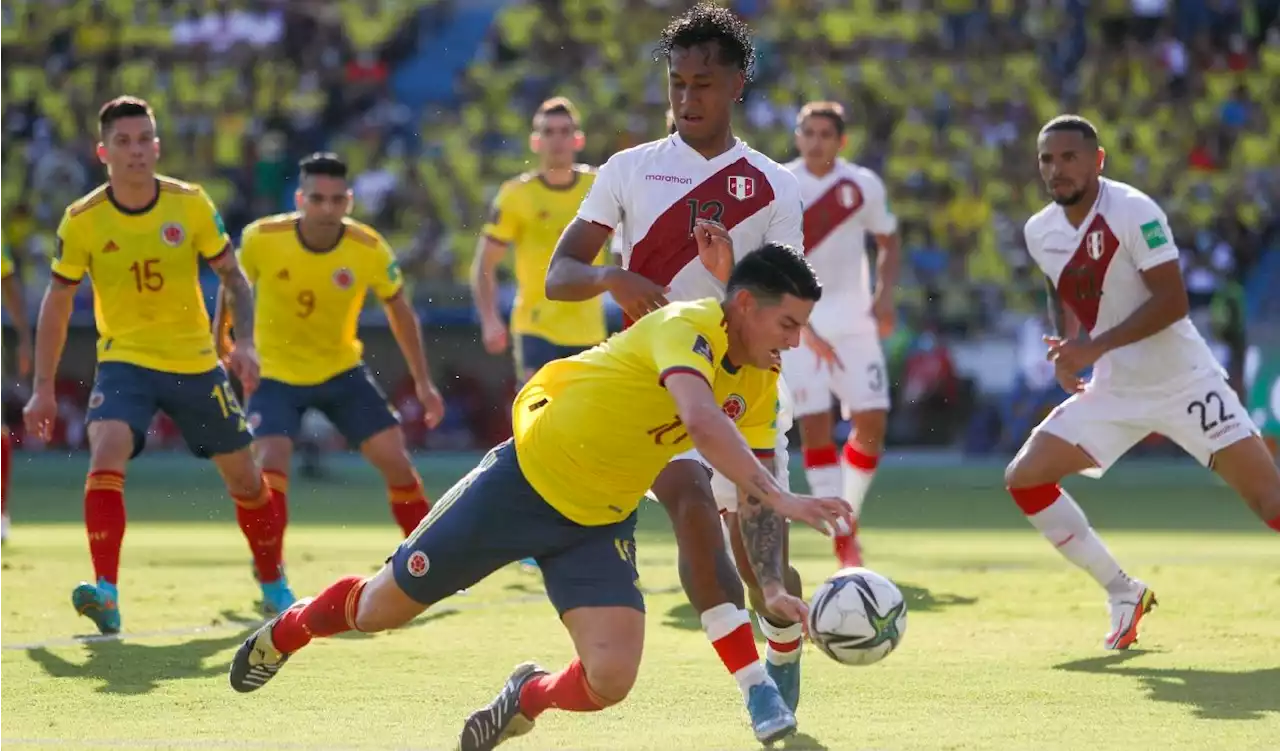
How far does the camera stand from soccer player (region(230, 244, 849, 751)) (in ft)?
18.5

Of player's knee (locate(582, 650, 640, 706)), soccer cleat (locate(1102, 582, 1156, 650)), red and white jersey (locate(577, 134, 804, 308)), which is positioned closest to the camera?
player's knee (locate(582, 650, 640, 706))

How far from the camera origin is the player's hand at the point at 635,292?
21.1 ft

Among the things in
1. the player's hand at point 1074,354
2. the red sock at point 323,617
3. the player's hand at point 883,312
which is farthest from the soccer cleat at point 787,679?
the player's hand at point 883,312

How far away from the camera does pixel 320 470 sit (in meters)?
21.1

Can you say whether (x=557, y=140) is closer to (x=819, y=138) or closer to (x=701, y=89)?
(x=819, y=138)

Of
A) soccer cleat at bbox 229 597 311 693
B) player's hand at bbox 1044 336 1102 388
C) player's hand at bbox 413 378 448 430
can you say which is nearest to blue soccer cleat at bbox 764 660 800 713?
soccer cleat at bbox 229 597 311 693

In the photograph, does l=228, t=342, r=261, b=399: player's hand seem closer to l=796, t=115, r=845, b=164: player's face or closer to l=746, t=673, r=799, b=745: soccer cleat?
l=796, t=115, r=845, b=164: player's face

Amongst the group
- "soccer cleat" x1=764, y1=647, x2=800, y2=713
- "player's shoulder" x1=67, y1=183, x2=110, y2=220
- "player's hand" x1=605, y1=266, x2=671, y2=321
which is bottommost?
"soccer cleat" x1=764, y1=647, x2=800, y2=713

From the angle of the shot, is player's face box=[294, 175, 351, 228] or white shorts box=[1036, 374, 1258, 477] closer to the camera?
white shorts box=[1036, 374, 1258, 477]

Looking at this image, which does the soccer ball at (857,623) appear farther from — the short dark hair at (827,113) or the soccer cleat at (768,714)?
the short dark hair at (827,113)

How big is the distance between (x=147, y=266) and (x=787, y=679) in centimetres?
447

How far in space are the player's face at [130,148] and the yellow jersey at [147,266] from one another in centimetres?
14

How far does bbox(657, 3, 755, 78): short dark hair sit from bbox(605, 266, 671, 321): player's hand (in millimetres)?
908

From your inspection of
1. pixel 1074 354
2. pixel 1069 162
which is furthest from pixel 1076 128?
pixel 1074 354
